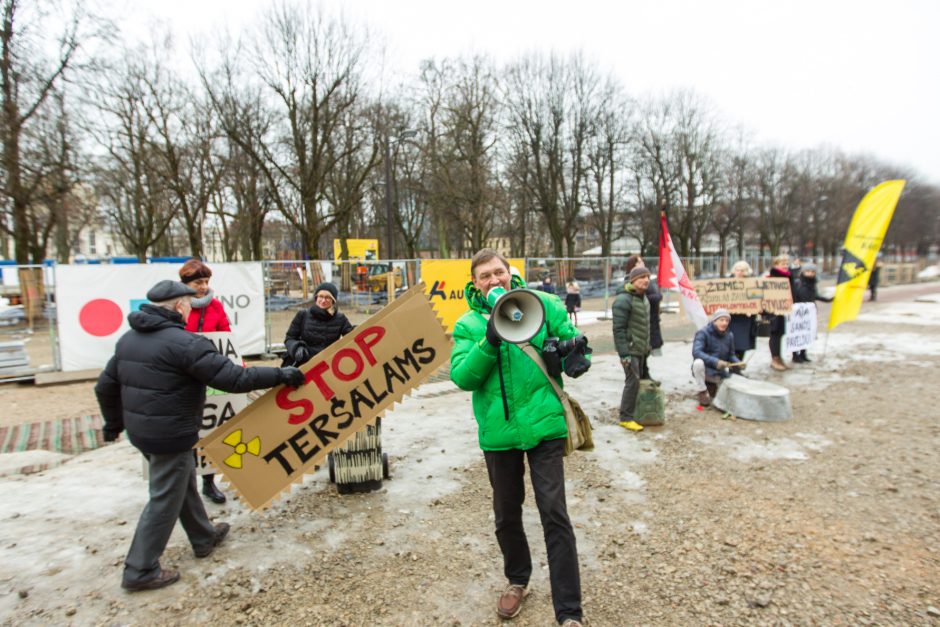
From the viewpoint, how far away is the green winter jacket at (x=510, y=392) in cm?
255

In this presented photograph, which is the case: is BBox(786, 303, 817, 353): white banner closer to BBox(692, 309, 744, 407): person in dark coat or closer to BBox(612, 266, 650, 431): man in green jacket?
BBox(692, 309, 744, 407): person in dark coat

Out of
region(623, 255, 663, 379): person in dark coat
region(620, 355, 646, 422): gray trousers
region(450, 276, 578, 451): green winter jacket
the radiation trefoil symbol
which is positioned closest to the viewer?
region(450, 276, 578, 451): green winter jacket

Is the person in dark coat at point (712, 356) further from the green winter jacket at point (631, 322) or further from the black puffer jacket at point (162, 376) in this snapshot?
the black puffer jacket at point (162, 376)

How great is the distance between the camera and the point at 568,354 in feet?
8.23

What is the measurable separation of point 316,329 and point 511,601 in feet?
9.69

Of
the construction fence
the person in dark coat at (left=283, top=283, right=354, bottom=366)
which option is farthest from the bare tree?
the person in dark coat at (left=283, top=283, right=354, bottom=366)

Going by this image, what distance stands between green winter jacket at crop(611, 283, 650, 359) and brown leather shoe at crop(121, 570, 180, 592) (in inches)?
176

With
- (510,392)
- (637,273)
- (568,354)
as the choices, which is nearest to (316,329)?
(510,392)

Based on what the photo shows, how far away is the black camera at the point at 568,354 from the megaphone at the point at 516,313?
4.3 inches

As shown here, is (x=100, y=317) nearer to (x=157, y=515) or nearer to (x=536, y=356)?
(x=157, y=515)

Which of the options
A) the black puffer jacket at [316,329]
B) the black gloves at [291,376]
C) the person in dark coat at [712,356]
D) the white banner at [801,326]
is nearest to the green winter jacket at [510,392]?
the black gloves at [291,376]

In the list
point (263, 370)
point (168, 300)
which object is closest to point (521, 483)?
point (263, 370)

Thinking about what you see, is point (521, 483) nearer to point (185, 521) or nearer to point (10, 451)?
point (185, 521)

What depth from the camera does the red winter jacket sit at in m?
4.38
